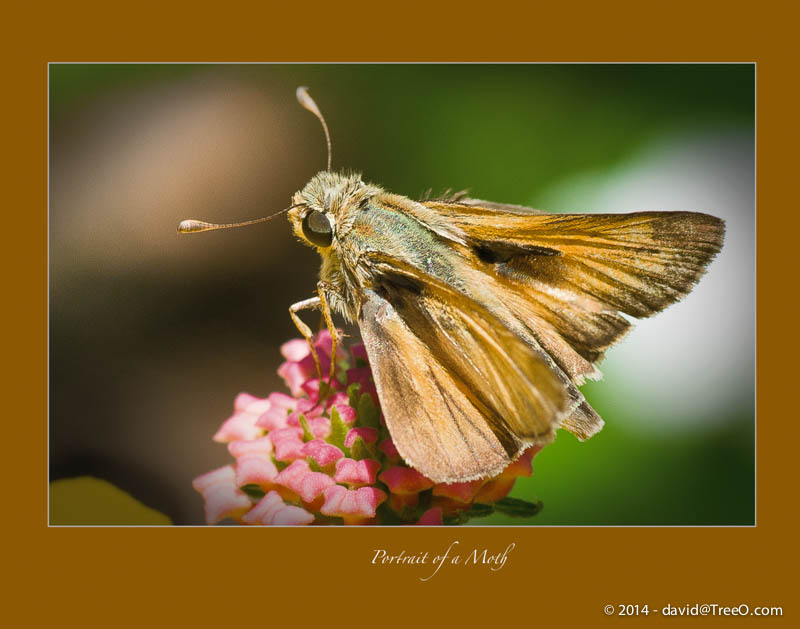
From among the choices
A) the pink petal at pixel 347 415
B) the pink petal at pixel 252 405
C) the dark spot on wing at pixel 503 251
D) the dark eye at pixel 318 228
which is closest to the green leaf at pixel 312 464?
the pink petal at pixel 347 415

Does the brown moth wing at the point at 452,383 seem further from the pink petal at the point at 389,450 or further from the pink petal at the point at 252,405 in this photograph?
the pink petal at the point at 252,405

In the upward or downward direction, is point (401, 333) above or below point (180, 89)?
below

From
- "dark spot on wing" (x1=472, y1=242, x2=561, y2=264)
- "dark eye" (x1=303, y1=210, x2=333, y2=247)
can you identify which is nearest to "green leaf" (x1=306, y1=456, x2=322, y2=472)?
"dark eye" (x1=303, y1=210, x2=333, y2=247)

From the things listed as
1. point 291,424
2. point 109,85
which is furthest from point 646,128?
point 109,85

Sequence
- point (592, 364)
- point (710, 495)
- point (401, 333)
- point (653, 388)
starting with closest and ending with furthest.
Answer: point (401, 333)
point (592, 364)
point (710, 495)
point (653, 388)

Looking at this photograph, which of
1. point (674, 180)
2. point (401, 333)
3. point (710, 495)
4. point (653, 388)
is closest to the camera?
point (401, 333)

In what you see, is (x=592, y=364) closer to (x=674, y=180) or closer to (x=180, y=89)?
(x=674, y=180)
